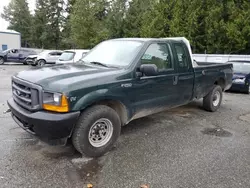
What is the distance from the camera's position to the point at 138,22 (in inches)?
1046

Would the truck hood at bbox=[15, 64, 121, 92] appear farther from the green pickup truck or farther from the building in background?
the building in background

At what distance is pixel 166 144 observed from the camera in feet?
13.6

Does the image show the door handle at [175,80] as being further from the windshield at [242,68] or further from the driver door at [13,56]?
the driver door at [13,56]

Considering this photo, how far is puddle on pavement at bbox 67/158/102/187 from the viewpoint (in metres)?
2.96

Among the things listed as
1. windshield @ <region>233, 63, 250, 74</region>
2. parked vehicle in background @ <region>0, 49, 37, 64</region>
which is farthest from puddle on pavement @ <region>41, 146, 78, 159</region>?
parked vehicle in background @ <region>0, 49, 37, 64</region>

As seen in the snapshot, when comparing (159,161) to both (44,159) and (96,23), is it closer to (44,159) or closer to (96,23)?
(44,159)

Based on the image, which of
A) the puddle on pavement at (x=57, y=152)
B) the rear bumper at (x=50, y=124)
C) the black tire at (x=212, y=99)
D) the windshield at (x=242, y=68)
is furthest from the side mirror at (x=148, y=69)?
the windshield at (x=242, y=68)

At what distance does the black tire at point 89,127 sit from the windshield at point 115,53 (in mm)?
920

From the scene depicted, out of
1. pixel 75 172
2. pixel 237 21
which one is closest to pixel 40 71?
pixel 75 172

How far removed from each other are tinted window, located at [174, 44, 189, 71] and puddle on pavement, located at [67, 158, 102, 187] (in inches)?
104

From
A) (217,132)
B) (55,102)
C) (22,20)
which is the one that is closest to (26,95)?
(55,102)

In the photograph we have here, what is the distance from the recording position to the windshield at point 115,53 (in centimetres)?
408

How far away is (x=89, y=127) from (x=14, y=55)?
20.4 m

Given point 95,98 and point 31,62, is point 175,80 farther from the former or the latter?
point 31,62
